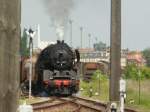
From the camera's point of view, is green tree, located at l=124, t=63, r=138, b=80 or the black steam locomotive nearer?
the black steam locomotive

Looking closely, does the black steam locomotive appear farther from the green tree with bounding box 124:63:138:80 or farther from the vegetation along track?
the green tree with bounding box 124:63:138:80

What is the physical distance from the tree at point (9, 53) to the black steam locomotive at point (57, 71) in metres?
23.3

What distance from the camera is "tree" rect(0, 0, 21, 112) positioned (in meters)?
3.31

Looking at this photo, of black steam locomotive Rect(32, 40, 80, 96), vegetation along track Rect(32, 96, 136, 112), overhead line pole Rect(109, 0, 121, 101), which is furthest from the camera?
black steam locomotive Rect(32, 40, 80, 96)

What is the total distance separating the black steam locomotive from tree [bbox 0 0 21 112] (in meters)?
23.3

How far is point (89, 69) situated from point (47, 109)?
5118 cm

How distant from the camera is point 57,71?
2770cm

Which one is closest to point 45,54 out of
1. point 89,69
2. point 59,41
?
point 59,41

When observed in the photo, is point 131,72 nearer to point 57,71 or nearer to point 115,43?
point 57,71

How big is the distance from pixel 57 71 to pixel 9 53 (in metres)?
24.4

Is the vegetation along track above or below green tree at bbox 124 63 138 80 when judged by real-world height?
below

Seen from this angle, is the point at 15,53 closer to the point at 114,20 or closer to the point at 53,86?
the point at 114,20

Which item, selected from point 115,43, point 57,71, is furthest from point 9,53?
point 57,71

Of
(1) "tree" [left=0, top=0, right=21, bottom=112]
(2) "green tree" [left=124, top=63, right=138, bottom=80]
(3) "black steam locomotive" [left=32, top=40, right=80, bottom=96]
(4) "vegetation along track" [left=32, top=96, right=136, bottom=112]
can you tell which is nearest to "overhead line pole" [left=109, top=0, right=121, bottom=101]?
(1) "tree" [left=0, top=0, right=21, bottom=112]
